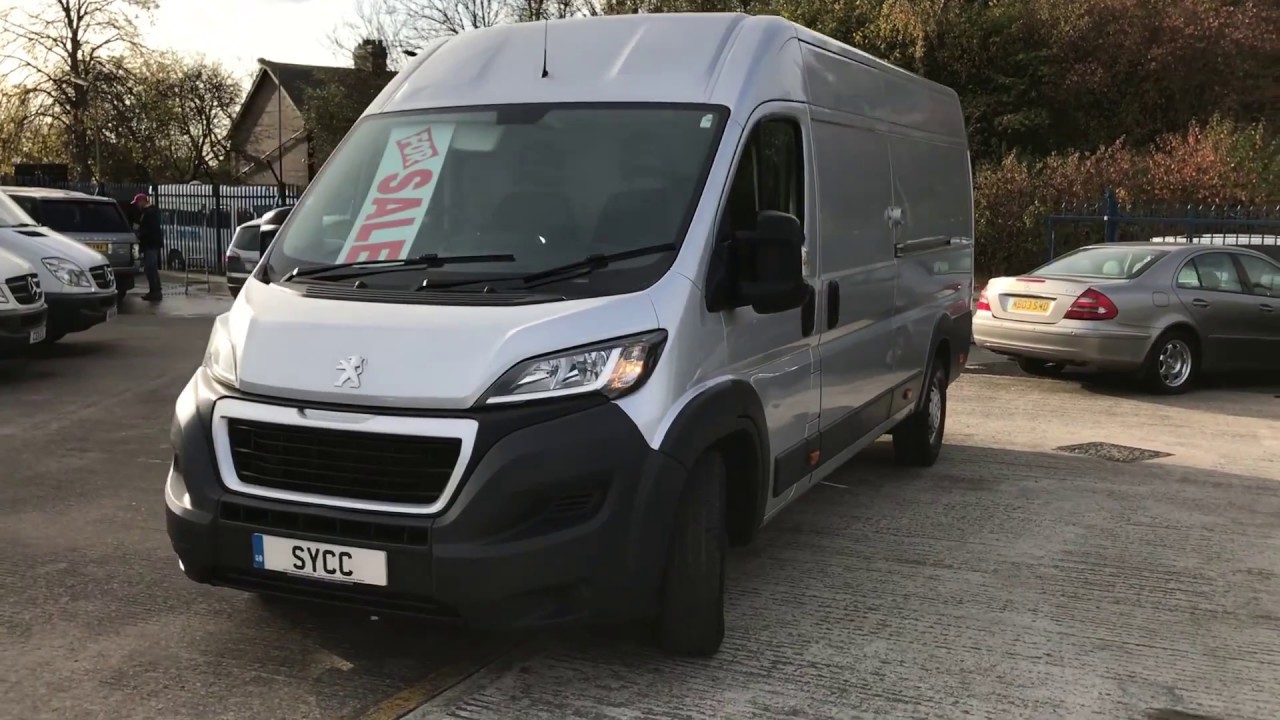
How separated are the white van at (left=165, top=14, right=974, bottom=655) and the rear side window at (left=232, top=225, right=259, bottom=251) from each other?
13.8 metres

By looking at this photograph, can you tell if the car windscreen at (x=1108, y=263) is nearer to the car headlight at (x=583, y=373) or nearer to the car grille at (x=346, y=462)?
the car headlight at (x=583, y=373)

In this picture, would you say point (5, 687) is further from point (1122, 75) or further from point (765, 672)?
point (1122, 75)

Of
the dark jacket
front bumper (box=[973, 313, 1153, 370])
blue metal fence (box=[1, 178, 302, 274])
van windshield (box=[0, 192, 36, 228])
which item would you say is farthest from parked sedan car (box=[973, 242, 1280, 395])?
blue metal fence (box=[1, 178, 302, 274])

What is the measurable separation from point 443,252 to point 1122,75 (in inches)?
951

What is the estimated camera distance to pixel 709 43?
4.66 metres

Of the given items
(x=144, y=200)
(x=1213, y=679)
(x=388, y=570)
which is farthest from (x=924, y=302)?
(x=144, y=200)

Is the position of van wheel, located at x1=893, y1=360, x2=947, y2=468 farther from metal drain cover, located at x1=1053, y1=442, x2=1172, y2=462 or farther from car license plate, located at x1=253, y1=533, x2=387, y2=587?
car license plate, located at x1=253, y1=533, x2=387, y2=587

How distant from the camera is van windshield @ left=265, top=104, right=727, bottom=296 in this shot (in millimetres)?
4133

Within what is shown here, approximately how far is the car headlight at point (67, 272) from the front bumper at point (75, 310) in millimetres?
113

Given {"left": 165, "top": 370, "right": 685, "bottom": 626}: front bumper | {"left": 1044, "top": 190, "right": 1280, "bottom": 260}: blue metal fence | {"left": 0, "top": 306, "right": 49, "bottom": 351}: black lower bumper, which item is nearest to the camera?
{"left": 165, "top": 370, "right": 685, "bottom": 626}: front bumper

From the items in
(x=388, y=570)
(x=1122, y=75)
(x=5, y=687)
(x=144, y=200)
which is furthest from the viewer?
(x=1122, y=75)

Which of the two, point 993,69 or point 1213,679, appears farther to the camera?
point 993,69

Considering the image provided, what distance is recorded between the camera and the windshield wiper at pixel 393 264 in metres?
4.16

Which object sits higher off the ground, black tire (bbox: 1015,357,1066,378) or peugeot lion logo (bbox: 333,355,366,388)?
peugeot lion logo (bbox: 333,355,366,388)
